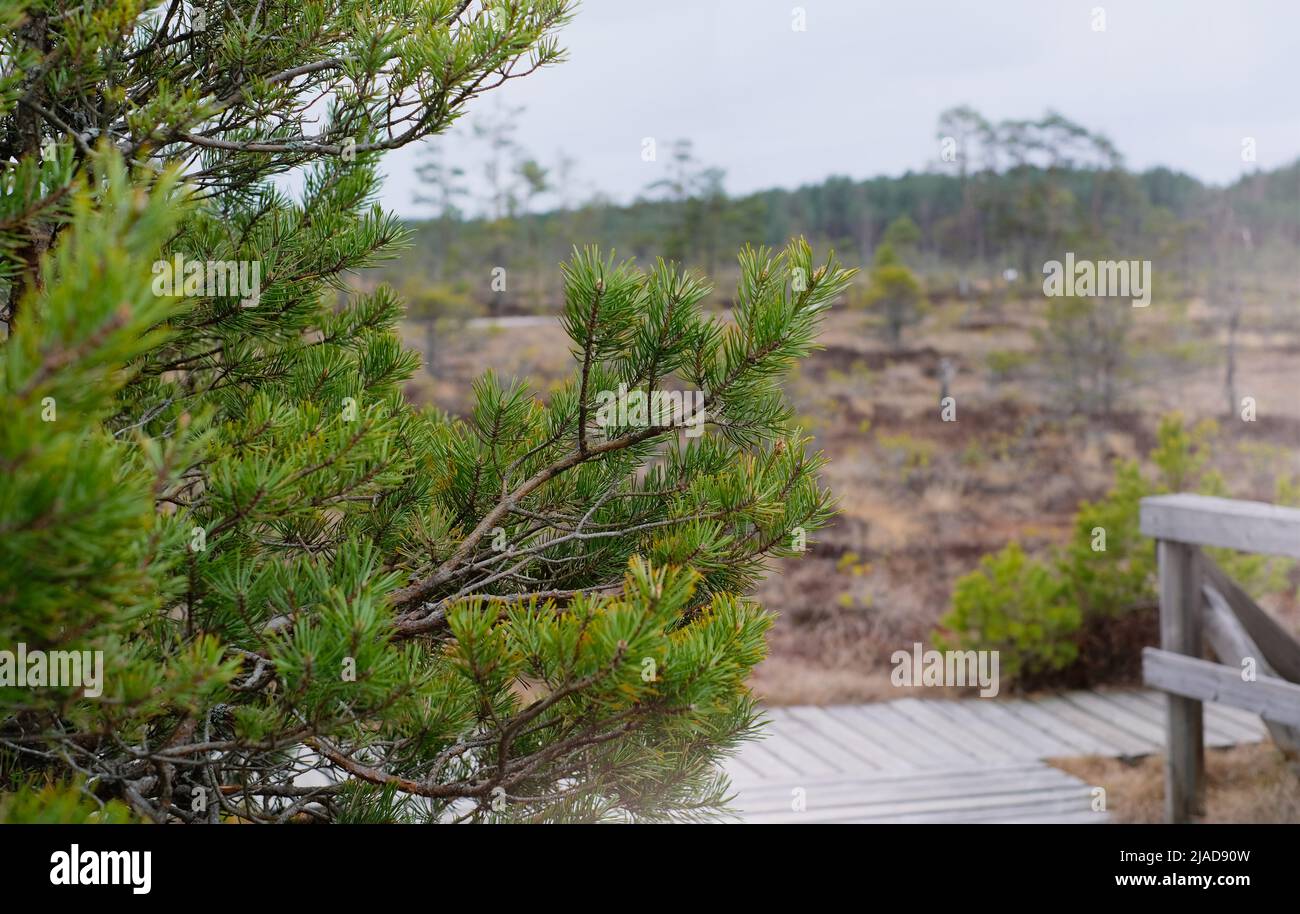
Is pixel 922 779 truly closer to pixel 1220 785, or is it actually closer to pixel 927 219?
pixel 1220 785

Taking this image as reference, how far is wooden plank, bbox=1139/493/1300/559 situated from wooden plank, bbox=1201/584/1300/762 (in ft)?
0.89

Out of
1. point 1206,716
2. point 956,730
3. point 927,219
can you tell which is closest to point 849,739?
point 956,730

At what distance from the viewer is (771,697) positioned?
13.5ft

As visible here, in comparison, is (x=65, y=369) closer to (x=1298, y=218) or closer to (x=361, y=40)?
(x=361, y=40)

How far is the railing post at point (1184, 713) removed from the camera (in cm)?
291

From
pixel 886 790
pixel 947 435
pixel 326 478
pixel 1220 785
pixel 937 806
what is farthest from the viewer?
pixel 947 435

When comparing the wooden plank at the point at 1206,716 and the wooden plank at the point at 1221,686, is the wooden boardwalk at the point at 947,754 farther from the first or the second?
the wooden plank at the point at 1221,686

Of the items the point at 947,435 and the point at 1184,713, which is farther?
the point at 947,435

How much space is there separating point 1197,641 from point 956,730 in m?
0.99

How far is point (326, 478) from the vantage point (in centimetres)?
73

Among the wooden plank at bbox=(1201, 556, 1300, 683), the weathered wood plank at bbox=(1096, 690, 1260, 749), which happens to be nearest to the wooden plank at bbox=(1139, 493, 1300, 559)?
the wooden plank at bbox=(1201, 556, 1300, 683)

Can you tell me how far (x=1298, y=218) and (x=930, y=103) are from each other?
2.80m

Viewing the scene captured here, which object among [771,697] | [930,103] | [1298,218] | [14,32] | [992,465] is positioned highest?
[930,103]
